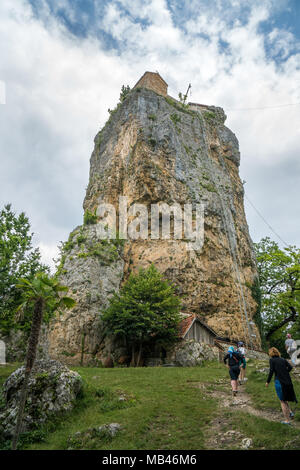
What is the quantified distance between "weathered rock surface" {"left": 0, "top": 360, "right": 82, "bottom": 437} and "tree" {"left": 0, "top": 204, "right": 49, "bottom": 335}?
6077mm

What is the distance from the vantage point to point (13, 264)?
1820 centimetres

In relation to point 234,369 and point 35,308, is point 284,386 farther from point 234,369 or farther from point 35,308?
point 35,308

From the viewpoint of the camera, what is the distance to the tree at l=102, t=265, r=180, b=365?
21047 mm

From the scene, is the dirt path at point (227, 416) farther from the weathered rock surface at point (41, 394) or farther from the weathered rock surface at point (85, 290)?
the weathered rock surface at point (85, 290)

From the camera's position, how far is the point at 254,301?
Answer: 32.2m

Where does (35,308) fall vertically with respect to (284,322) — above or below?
above

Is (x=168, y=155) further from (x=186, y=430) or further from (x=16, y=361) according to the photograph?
(x=186, y=430)

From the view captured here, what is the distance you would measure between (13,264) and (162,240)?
1610 centimetres

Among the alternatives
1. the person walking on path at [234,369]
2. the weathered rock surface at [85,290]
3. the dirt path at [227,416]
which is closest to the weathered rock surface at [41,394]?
the dirt path at [227,416]

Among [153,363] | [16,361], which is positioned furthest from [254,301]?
[16,361]

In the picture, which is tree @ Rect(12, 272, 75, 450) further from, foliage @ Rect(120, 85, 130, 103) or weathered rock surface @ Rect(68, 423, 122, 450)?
foliage @ Rect(120, 85, 130, 103)

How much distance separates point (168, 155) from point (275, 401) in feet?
96.7

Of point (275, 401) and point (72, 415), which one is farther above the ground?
point (275, 401)

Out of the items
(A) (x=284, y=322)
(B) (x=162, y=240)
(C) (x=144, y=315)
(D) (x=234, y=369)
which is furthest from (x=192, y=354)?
(A) (x=284, y=322)
